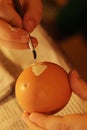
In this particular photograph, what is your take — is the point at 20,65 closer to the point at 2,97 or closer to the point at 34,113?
the point at 2,97

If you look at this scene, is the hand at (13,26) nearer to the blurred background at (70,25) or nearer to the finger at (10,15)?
the finger at (10,15)

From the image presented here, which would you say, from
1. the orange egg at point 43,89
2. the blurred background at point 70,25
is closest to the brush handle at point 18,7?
the orange egg at point 43,89

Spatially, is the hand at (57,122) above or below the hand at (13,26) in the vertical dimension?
below

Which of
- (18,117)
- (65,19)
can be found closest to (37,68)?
(18,117)

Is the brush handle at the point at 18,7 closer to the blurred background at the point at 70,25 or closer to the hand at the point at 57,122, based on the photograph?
the hand at the point at 57,122

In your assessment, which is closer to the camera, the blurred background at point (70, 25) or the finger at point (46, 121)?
the finger at point (46, 121)

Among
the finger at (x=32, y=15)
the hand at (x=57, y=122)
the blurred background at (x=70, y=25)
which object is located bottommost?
the blurred background at (x=70, y=25)

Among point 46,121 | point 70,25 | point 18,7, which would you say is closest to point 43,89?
point 46,121

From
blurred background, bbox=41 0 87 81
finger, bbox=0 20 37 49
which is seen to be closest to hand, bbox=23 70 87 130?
finger, bbox=0 20 37 49
